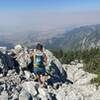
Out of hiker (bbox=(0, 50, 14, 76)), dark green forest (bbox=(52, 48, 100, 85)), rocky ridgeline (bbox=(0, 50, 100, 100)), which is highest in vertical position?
hiker (bbox=(0, 50, 14, 76))

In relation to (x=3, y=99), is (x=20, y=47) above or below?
above

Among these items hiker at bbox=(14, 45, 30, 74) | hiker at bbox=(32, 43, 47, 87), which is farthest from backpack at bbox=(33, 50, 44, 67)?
hiker at bbox=(14, 45, 30, 74)

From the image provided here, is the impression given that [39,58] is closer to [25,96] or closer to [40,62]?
[40,62]

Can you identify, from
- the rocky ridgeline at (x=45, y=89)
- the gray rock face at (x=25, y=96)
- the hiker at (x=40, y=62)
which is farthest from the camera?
the hiker at (x=40, y=62)

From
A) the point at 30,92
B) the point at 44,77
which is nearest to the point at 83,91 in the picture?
the point at 44,77

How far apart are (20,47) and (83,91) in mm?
8440

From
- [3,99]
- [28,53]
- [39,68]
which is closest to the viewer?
[3,99]

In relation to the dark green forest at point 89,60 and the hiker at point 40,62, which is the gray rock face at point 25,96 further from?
the dark green forest at point 89,60

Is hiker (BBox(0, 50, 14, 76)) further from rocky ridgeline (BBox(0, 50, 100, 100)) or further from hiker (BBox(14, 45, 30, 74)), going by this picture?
hiker (BBox(14, 45, 30, 74))

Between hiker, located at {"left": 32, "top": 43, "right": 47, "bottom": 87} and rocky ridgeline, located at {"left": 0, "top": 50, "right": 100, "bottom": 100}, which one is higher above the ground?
hiker, located at {"left": 32, "top": 43, "right": 47, "bottom": 87}

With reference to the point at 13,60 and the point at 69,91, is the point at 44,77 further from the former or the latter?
the point at 13,60

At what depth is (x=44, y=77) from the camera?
2369cm

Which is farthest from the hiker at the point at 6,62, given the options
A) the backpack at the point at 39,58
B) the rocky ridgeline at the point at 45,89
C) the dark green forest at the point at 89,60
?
the dark green forest at the point at 89,60

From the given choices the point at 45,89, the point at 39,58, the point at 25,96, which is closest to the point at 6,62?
the point at 39,58
